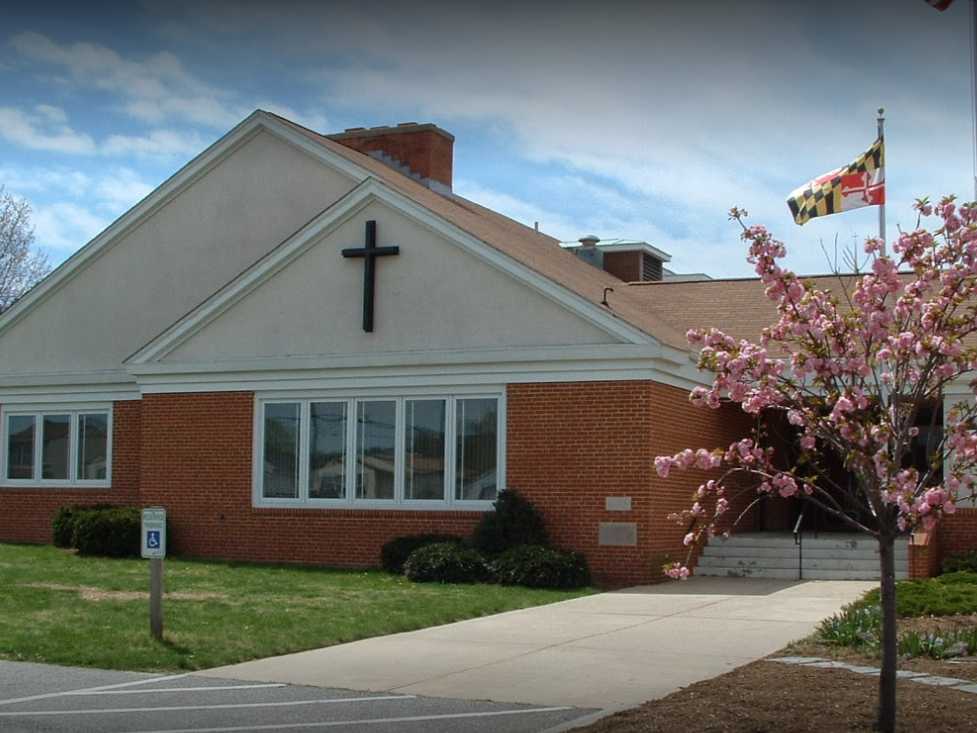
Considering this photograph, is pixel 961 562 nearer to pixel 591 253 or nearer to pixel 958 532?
pixel 958 532

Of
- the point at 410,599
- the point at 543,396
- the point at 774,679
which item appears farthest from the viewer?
the point at 543,396

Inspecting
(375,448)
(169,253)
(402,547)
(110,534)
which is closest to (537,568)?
(402,547)

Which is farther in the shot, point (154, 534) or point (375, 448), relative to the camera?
point (375, 448)

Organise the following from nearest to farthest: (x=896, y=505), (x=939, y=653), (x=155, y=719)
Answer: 1. (x=896, y=505)
2. (x=155, y=719)
3. (x=939, y=653)

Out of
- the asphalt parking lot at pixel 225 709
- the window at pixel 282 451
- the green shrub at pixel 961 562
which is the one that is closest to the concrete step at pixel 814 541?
the green shrub at pixel 961 562

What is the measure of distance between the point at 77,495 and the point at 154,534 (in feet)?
47.0

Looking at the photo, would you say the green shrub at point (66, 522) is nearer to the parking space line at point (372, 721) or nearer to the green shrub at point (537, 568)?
the green shrub at point (537, 568)

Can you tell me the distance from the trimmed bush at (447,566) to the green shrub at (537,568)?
0.87 ft

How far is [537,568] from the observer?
19.7m

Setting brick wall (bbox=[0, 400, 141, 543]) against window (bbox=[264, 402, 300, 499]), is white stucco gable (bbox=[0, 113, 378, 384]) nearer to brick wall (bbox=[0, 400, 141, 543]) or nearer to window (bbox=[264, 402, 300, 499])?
brick wall (bbox=[0, 400, 141, 543])

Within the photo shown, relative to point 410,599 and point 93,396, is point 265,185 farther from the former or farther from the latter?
point 410,599

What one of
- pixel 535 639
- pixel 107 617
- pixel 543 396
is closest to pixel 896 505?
pixel 535 639

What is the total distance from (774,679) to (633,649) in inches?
98.7

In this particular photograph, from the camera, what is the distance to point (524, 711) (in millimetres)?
10586
